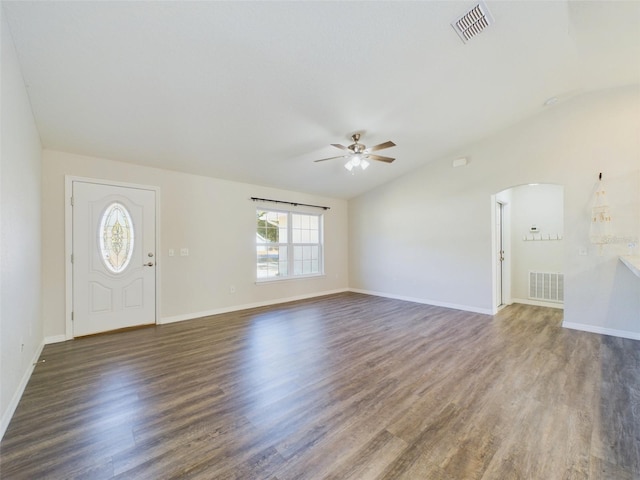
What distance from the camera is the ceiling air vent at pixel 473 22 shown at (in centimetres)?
232

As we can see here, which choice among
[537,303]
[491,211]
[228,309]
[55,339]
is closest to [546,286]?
[537,303]

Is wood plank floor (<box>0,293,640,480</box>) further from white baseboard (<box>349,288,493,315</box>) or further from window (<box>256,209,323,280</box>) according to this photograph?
window (<box>256,209,323,280</box>)

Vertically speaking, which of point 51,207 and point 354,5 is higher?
point 354,5

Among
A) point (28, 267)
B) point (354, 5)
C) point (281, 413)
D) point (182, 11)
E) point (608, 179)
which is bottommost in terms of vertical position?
point (281, 413)

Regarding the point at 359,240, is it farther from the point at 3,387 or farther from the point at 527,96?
the point at 3,387

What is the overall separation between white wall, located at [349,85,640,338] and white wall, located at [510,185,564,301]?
1.36 m


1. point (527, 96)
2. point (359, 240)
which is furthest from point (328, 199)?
point (527, 96)

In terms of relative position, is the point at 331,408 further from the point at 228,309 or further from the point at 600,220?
the point at 600,220

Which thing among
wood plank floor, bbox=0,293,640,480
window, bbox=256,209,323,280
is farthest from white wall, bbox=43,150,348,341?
wood plank floor, bbox=0,293,640,480

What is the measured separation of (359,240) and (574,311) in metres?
4.17

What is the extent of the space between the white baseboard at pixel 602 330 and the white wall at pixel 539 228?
158cm

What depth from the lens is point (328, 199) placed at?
6789mm

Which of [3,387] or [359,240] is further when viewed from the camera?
[359,240]

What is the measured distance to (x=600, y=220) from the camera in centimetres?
381
